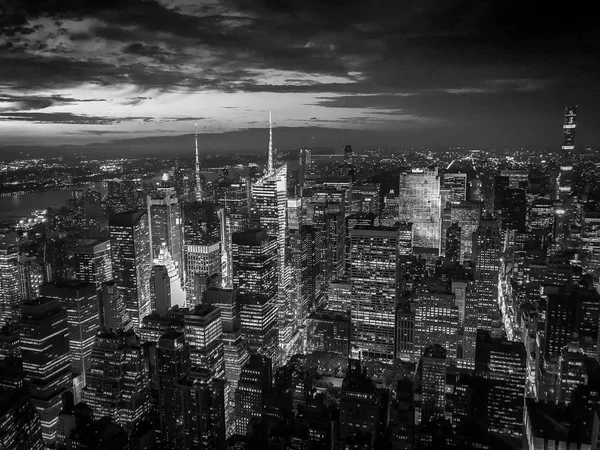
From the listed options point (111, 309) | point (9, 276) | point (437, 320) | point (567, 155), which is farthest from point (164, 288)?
point (567, 155)

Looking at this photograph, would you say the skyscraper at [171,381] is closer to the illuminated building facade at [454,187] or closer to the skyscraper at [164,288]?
the skyscraper at [164,288]

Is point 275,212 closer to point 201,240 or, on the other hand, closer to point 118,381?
point 201,240

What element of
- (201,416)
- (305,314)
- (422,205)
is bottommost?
(305,314)

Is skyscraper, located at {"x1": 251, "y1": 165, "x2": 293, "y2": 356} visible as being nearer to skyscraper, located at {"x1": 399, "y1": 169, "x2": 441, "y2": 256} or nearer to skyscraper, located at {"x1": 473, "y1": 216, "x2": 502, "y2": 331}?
skyscraper, located at {"x1": 399, "y1": 169, "x2": 441, "y2": 256}

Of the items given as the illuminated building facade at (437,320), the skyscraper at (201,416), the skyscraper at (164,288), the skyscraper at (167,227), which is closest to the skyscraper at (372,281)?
the illuminated building facade at (437,320)

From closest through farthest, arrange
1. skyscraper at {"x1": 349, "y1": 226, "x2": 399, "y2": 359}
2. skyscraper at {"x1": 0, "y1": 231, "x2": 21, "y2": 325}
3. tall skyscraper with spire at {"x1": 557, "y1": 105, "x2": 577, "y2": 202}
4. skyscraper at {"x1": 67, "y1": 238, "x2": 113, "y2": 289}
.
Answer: tall skyscraper with spire at {"x1": 557, "y1": 105, "x2": 577, "y2": 202} → skyscraper at {"x1": 0, "y1": 231, "x2": 21, "y2": 325} → skyscraper at {"x1": 67, "y1": 238, "x2": 113, "y2": 289} → skyscraper at {"x1": 349, "y1": 226, "x2": 399, "y2": 359}

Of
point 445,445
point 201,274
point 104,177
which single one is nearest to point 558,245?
point 445,445

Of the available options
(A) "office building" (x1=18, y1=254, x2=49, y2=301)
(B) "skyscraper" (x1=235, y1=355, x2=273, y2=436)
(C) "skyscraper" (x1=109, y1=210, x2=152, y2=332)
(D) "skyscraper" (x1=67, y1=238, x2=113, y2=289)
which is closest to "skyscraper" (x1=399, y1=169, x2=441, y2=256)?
(C) "skyscraper" (x1=109, y1=210, x2=152, y2=332)
